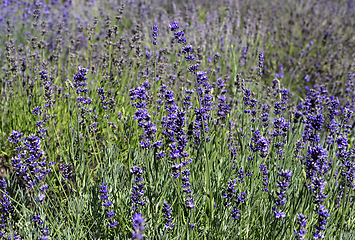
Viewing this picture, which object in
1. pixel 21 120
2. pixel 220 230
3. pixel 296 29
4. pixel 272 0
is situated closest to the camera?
pixel 220 230

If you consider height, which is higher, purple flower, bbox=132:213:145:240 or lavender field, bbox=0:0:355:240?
purple flower, bbox=132:213:145:240

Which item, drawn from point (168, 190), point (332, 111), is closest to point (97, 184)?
point (168, 190)

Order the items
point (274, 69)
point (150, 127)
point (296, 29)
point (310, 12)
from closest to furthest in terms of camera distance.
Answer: point (150, 127), point (274, 69), point (296, 29), point (310, 12)

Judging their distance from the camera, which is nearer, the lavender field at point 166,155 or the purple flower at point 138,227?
the purple flower at point 138,227

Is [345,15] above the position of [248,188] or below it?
above

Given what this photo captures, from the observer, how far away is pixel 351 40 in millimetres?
7453

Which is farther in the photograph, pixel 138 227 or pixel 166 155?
pixel 166 155

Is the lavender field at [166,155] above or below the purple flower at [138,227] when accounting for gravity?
below

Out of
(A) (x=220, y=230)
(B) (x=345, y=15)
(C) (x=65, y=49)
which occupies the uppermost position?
(B) (x=345, y=15)

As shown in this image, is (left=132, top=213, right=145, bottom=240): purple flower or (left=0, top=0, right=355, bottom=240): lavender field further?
(left=0, top=0, right=355, bottom=240): lavender field

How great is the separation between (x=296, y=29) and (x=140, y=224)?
827cm

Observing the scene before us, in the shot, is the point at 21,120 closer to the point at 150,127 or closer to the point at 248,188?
the point at 150,127

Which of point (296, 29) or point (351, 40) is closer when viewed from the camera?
point (351, 40)

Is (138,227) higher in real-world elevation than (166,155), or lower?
higher
